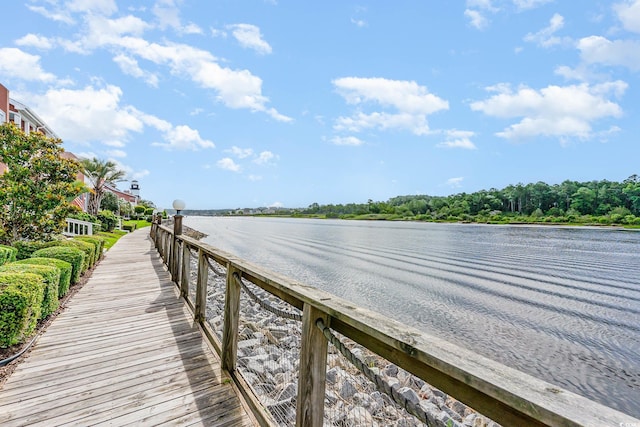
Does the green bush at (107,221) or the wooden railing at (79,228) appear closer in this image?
the wooden railing at (79,228)

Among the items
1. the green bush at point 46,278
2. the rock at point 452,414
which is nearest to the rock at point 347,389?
the rock at point 452,414

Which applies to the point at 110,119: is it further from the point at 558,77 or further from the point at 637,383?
the point at 558,77

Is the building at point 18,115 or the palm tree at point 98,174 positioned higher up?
the building at point 18,115

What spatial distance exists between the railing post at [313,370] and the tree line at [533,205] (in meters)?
69.2

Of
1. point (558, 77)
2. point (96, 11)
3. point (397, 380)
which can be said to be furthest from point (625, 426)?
point (558, 77)

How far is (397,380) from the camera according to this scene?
3826mm

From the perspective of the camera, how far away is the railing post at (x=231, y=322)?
2.48 meters

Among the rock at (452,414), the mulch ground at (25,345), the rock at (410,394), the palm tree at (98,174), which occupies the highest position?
the palm tree at (98,174)

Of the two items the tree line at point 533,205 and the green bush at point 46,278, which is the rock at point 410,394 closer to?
the green bush at point 46,278

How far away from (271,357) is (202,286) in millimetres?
1202

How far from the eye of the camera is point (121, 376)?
2518mm

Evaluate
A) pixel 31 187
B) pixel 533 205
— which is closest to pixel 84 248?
pixel 31 187

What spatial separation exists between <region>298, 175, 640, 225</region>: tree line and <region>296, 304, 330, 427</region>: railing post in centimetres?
6921

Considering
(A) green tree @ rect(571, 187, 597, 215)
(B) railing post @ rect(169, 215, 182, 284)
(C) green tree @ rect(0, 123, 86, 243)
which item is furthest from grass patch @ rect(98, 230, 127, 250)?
(A) green tree @ rect(571, 187, 597, 215)
